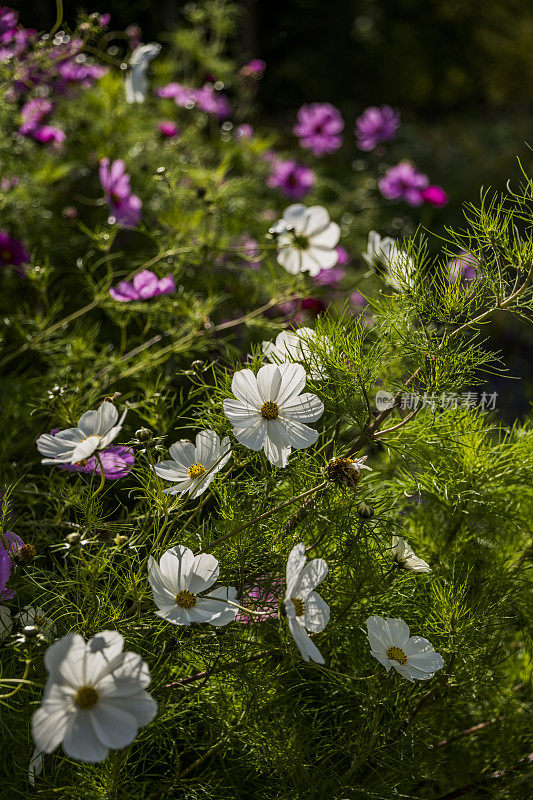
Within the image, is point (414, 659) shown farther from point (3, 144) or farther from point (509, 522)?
point (3, 144)

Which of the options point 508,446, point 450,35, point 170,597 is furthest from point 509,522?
point 450,35

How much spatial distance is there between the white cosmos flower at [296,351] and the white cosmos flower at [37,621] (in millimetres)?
342

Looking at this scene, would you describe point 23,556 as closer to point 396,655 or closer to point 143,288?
point 396,655

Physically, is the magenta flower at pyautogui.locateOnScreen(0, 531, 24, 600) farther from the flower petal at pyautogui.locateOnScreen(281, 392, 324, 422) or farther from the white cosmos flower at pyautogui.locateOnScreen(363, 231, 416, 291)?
the white cosmos flower at pyautogui.locateOnScreen(363, 231, 416, 291)

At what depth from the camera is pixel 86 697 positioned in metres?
0.51

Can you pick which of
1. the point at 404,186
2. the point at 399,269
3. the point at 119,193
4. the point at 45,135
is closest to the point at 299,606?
the point at 399,269

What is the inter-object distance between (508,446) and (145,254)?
2.81 feet

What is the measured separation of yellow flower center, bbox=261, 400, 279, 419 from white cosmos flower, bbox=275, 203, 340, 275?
1.61ft

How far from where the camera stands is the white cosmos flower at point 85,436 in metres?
0.65

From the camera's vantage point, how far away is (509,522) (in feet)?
3.11

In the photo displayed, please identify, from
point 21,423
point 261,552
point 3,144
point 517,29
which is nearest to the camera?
point 261,552

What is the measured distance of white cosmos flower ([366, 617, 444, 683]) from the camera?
680mm

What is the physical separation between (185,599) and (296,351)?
1.05ft

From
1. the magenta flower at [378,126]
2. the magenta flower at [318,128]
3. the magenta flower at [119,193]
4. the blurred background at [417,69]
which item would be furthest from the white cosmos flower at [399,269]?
the blurred background at [417,69]
